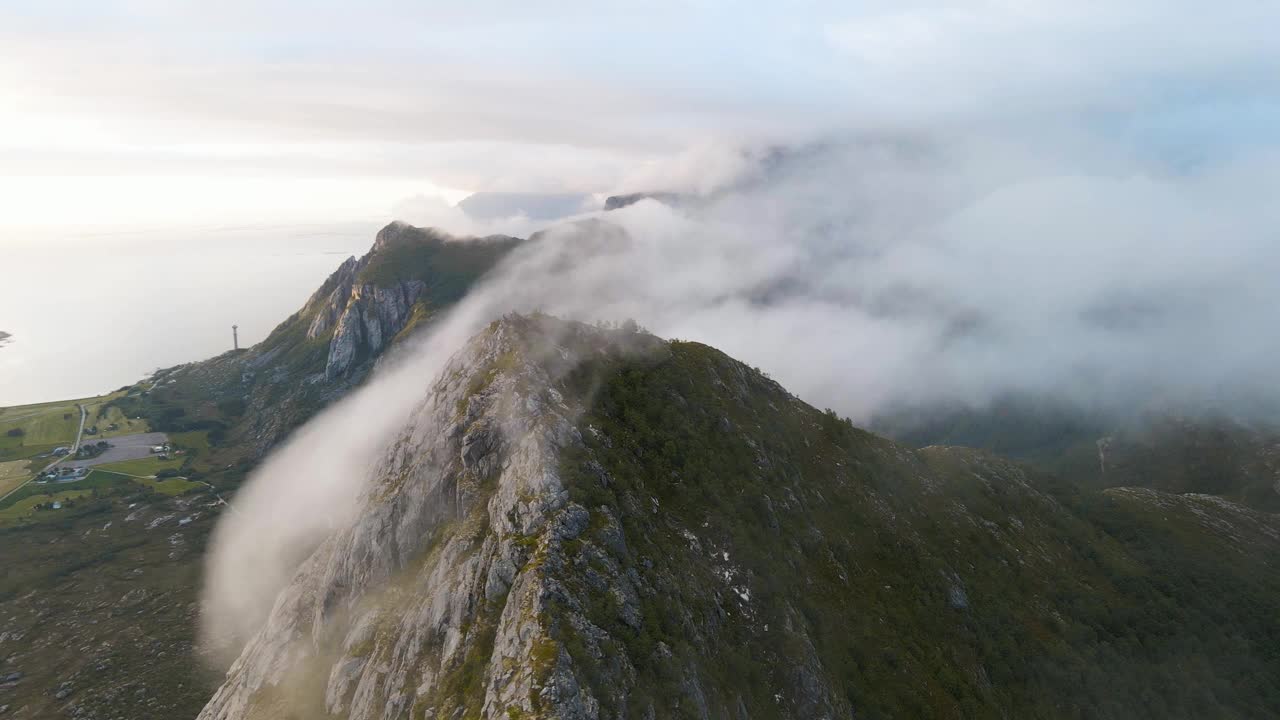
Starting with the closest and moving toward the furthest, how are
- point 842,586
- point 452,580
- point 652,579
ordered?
point 452,580 < point 652,579 < point 842,586

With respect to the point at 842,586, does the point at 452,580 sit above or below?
above

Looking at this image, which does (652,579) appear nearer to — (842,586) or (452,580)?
(452,580)

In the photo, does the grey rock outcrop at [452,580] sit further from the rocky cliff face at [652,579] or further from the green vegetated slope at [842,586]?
the green vegetated slope at [842,586]

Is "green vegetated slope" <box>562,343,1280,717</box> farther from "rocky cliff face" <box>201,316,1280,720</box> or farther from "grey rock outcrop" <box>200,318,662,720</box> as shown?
"grey rock outcrop" <box>200,318,662,720</box>

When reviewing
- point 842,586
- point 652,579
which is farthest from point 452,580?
point 842,586

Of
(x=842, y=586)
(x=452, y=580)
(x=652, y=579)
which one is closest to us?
(x=452, y=580)

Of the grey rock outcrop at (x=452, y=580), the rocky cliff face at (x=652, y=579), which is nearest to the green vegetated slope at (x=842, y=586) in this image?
the rocky cliff face at (x=652, y=579)

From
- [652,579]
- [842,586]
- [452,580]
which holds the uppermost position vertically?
[452,580]
